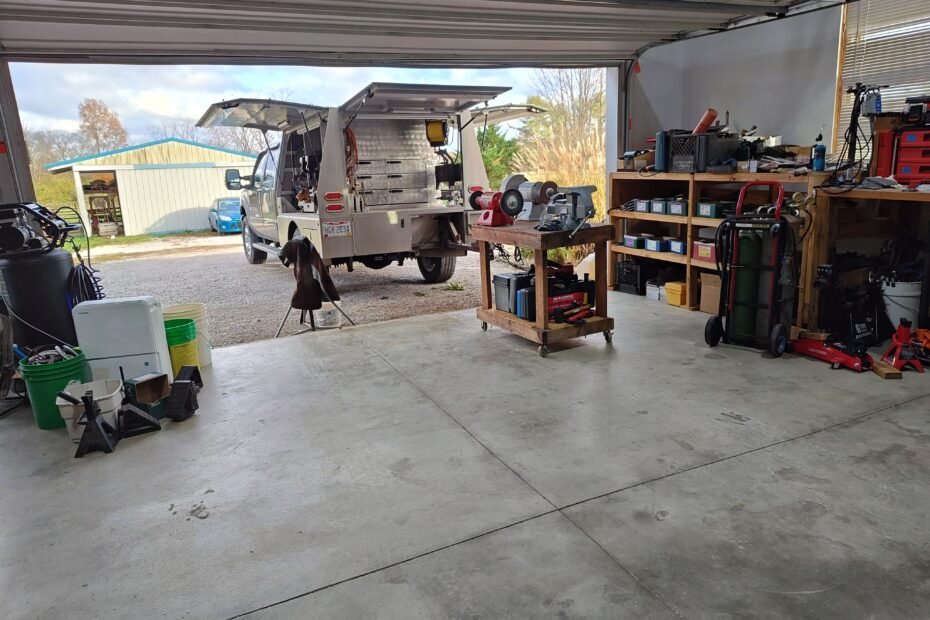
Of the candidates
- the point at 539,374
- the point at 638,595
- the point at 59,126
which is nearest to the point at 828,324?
the point at 539,374

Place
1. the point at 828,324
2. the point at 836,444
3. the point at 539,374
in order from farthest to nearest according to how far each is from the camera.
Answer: the point at 828,324 → the point at 539,374 → the point at 836,444

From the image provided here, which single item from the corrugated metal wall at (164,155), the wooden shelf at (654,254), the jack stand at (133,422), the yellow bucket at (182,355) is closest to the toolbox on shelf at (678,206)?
the wooden shelf at (654,254)

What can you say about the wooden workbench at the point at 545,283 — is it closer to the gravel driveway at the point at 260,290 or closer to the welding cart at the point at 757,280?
the welding cart at the point at 757,280

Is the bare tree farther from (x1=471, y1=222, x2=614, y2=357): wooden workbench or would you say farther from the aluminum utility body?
(x1=471, y1=222, x2=614, y2=357): wooden workbench

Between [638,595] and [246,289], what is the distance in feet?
23.3

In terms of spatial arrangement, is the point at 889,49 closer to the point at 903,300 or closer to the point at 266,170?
the point at 903,300

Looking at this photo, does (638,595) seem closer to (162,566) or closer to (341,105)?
(162,566)

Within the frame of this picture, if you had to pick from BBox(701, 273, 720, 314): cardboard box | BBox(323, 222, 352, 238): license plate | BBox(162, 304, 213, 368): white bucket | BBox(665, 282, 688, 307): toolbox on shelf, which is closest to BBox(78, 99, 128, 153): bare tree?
BBox(323, 222, 352, 238): license plate

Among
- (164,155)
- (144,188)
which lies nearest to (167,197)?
(144,188)

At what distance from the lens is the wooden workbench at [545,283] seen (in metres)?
4.38

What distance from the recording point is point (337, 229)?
6.41 m

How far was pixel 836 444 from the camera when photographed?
9.50 feet

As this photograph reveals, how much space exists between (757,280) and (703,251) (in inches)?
47.6

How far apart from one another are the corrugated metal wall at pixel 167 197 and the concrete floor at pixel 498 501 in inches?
634
